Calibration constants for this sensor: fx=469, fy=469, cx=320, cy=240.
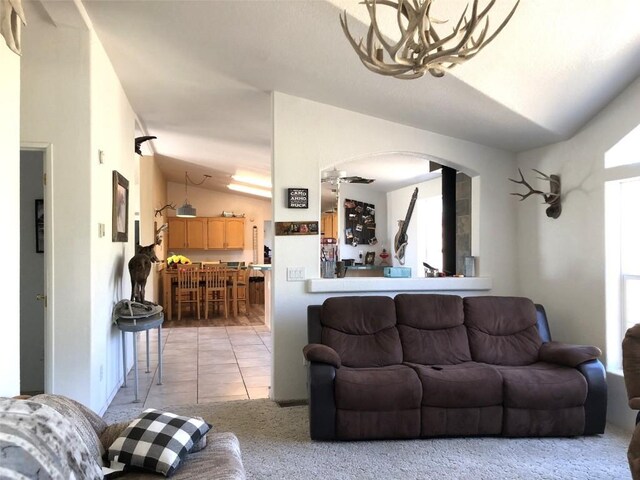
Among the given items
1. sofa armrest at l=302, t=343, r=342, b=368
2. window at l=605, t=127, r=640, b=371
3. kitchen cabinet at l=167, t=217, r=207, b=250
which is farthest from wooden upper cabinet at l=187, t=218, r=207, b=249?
window at l=605, t=127, r=640, b=371

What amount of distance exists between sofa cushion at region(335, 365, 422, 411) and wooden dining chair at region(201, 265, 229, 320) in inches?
220

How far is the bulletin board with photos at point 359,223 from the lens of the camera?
8.77 metres

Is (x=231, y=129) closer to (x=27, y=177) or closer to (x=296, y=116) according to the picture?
(x=296, y=116)

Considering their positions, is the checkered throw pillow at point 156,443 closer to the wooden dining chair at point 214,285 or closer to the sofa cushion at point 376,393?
the sofa cushion at point 376,393

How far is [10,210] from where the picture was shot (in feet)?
7.06

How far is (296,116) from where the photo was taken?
165 inches

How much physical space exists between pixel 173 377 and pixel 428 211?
15.6 ft

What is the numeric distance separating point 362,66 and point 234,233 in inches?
334

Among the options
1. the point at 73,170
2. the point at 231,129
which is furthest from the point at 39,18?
the point at 231,129

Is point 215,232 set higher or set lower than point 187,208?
lower

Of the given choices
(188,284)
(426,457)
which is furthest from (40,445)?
(188,284)

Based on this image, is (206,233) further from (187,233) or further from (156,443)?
(156,443)

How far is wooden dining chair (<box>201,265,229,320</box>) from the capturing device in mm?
8438

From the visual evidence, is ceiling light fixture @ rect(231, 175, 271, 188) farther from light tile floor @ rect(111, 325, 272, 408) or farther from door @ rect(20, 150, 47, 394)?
door @ rect(20, 150, 47, 394)
